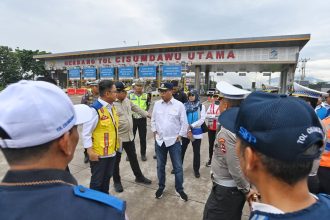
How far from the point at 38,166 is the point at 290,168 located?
0.96 metres

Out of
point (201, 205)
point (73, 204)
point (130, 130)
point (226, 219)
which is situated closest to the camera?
point (73, 204)

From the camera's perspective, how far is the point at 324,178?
2.31m

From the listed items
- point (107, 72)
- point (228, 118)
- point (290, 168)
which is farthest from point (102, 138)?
point (107, 72)

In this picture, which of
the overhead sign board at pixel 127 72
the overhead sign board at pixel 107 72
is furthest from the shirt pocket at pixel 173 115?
the overhead sign board at pixel 107 72

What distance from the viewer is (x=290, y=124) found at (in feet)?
2.61

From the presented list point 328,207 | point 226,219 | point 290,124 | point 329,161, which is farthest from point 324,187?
point 290,124

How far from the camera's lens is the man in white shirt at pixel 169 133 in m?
3.54

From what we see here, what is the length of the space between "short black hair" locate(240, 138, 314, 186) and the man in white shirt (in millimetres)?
2711

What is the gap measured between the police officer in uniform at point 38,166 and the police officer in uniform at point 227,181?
125 centimetres

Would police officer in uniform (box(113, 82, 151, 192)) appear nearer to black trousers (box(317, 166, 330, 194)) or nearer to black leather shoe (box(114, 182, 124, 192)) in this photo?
black leather shoe (box(114, 182, 124, 192))

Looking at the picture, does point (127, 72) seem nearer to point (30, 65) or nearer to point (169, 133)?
point (169, 133)

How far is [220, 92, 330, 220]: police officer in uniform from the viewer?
79cm

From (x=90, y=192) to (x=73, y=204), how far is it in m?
0.07

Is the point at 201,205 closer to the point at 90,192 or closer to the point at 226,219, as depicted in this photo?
the point at 226,219
